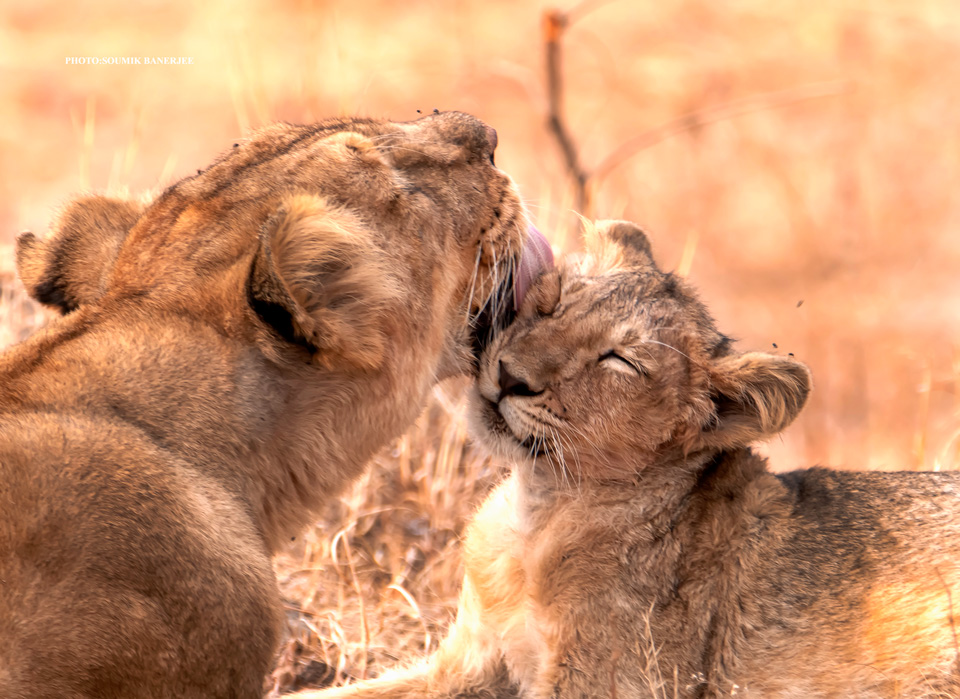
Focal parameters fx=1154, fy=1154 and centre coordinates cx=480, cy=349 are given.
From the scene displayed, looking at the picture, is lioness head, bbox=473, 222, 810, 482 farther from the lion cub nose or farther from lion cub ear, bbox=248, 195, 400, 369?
lion cub ear, bbox=248, 195, 400, 369

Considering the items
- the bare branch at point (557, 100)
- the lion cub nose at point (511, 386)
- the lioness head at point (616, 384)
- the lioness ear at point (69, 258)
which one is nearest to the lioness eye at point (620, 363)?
the lioness head at point (616, 384)

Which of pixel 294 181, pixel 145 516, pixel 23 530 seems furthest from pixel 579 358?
pixel 23 530

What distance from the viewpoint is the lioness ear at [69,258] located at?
129 inches

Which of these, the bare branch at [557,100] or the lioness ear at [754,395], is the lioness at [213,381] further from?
the bare branch at [557,100]

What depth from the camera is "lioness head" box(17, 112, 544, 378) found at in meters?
2.83

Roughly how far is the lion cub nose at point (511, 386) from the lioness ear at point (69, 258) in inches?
49.4

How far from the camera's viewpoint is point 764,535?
157 inches

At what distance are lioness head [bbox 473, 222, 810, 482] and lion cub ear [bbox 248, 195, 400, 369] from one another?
861 millimetres

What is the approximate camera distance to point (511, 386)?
149 inches

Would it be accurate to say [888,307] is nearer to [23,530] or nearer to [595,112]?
[595,112]

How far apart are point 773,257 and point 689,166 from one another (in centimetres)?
172

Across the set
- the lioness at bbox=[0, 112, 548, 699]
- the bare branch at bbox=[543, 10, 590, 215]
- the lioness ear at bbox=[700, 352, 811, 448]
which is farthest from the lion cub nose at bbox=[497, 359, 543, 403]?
the bare branch at bbox=[543, 10, 590, 215]

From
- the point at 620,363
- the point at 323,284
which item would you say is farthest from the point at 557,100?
the point at 323,284

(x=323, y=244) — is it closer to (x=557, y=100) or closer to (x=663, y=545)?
(x=663, y=545)
